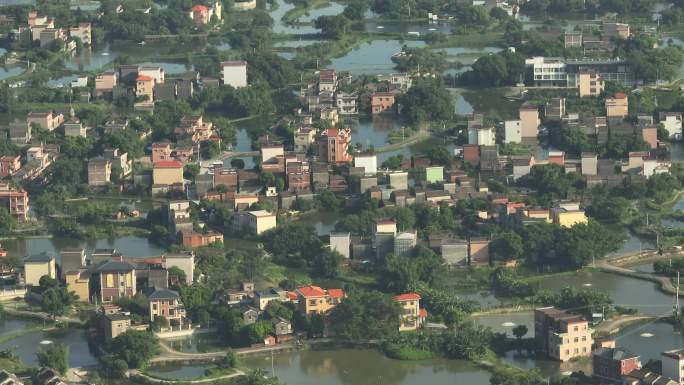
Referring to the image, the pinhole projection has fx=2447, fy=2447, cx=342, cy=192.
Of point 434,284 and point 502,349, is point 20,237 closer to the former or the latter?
point 434,284

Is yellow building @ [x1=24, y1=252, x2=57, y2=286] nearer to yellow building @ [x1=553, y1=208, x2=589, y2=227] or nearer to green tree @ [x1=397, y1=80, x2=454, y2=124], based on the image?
yellow building @ [x1=553, y1=208, x2=589, y2=227]

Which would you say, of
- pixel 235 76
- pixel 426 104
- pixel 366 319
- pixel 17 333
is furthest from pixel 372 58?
pixel 366 319

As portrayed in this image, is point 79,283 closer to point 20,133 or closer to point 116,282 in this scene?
point 116,282

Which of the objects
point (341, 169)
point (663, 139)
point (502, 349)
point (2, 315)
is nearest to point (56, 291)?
point (2, 315)

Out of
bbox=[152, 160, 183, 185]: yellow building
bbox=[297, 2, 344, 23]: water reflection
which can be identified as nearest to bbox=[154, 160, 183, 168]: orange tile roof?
bbox=[152, 160, 183, 185]: yellow building

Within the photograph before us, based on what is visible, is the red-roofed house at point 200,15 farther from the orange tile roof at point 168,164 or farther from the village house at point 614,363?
the village house at point 614,363
